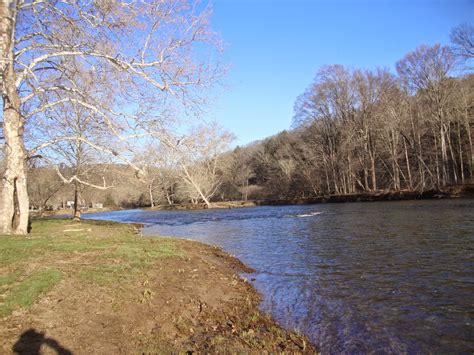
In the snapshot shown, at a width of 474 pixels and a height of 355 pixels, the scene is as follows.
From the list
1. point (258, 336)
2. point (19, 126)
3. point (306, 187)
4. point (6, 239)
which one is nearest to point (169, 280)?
point (258, 336)

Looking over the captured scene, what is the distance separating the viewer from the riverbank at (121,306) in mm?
4883

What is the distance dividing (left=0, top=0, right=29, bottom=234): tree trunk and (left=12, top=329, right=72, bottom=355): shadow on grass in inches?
320

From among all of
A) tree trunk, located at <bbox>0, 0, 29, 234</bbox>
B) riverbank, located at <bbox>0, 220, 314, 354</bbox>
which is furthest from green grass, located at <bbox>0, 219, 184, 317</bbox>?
tree trunk, located at <bbox>0, 0, 29, 234</bbox>

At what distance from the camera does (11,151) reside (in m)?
11.3

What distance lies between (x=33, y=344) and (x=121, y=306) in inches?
63.4

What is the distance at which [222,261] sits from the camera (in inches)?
449

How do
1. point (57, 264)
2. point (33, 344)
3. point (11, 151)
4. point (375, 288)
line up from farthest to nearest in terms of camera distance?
point (11, 151) < point (375, 288) < point (57, 264) < point (33, 344)

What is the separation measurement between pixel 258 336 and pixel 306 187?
196 ft

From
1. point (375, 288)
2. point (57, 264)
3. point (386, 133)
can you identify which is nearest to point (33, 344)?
point (57, 264)

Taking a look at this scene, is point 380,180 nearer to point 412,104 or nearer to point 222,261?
point 412,104

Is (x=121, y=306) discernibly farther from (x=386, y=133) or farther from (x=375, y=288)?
(x=386, y=133)

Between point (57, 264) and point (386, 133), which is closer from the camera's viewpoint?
point (57, 264)

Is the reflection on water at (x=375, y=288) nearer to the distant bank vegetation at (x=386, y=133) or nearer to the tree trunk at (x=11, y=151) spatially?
the tree trunk at (x=11, y=151)

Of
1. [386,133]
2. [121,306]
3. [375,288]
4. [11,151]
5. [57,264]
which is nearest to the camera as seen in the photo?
[121,306]
